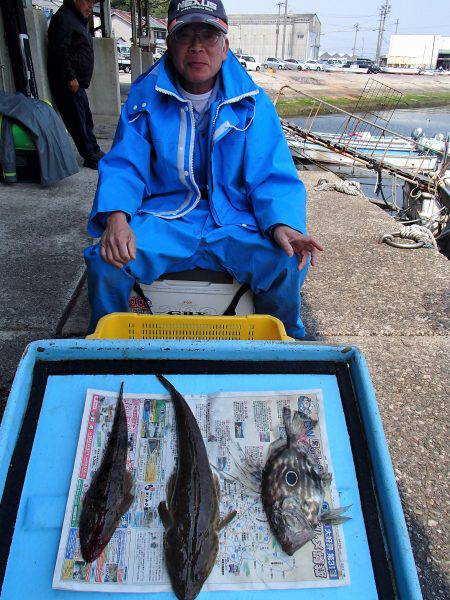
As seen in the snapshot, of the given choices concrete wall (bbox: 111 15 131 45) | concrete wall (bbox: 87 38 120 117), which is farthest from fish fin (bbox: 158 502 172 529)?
concrete wall (bbox: 111 15 131 45)

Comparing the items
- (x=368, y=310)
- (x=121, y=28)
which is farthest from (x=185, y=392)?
(x=121, y=28)

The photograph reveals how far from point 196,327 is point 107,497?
81 cm

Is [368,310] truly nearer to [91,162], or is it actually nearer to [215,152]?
[215,152]

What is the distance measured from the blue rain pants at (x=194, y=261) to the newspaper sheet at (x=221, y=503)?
0.79 meters

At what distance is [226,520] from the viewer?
3.90 ft

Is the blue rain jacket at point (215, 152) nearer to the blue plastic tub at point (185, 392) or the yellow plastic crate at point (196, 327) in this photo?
the yellow plastic crate at point (196, 327)

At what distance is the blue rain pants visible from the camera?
2027 millimetres

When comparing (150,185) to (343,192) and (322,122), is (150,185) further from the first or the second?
(322,122)

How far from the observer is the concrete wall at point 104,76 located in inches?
372

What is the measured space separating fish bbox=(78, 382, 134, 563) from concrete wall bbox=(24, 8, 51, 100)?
6.25 metres

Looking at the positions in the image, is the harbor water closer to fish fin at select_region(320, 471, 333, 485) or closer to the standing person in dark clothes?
the standing person in dark clothes

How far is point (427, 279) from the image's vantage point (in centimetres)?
388

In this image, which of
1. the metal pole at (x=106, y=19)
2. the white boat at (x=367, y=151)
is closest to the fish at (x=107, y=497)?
the metal pole at (x=106, y=19)

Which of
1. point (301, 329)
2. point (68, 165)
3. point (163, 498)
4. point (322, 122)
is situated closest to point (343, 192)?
point (68, 165)
